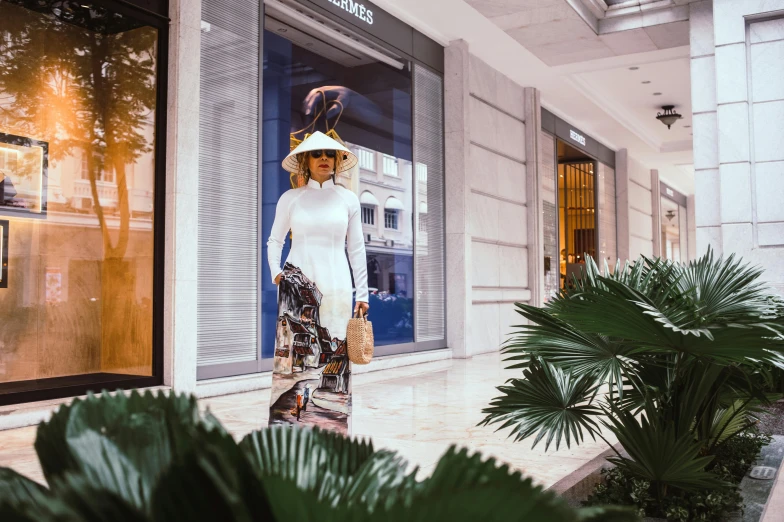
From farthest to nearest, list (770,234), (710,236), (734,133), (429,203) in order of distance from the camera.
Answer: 1. (429,203)
2. (710,236)
3. (734,133)
4. (770,234)

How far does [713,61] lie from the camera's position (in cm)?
916

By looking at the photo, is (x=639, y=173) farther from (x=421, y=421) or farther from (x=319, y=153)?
(x=319, y=153)

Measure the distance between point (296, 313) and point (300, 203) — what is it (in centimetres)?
65

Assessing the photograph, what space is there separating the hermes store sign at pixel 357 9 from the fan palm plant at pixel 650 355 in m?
6.87

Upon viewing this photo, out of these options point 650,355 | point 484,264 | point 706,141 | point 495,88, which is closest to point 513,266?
point 484,264

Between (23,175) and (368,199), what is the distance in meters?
4.36

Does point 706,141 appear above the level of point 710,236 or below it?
above

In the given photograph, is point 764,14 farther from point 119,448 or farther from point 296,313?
point 119,448

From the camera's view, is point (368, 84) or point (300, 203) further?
point (368, 84)

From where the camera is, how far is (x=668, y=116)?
1645 centimetres

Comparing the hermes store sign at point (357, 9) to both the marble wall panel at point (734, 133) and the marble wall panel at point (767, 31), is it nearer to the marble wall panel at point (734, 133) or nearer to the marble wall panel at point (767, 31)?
the marble wall panel at point (734, 133)

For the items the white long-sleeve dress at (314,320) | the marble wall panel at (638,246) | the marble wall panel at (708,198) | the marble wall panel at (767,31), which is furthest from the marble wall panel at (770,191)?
the marble wall panel at (638,246)

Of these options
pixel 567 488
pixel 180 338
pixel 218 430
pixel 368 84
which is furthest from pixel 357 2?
pixel 218 430

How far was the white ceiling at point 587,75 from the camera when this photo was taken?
10.3 m
